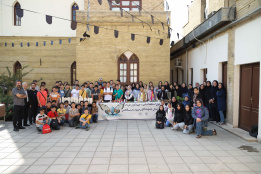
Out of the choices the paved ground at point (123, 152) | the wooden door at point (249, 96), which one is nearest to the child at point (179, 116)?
the paved ground at point (123, 152)

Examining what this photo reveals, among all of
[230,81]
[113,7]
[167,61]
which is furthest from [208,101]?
[113,7]

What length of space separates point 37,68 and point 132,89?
976 cm

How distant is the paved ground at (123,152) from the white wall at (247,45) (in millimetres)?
2076

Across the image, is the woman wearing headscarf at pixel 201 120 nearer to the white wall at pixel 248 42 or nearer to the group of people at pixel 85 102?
the group of people at pixel 85 102

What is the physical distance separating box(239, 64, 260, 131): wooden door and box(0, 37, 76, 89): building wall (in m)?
13.3

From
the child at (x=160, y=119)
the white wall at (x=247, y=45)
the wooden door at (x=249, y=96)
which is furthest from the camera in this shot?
the child at (x=160, y=119)

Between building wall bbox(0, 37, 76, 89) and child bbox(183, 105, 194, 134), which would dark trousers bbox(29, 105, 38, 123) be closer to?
child bbox(183, 105, 194, 134)

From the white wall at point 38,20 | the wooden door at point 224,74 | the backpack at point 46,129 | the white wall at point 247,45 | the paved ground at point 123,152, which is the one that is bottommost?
the paved ground at point 123,152

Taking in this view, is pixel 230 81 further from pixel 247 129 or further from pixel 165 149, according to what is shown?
pixel 165 149

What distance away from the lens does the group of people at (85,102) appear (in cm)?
855

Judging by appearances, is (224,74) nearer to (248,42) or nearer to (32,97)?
(248,42)

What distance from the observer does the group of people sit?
855cm

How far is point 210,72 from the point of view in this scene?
37.4 feet

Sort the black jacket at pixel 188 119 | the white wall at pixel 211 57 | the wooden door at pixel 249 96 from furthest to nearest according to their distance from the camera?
the white wall at pixel 211 57 < the black jacket at pixel 188 119 < the wooden door at pixel 249 96
